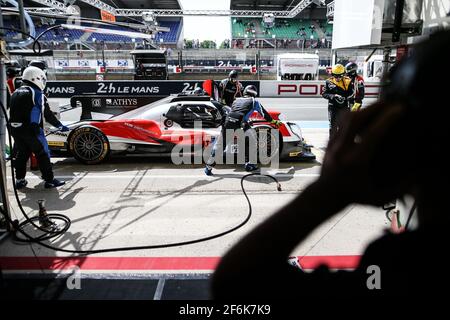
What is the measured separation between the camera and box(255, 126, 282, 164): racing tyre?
6.37 metres

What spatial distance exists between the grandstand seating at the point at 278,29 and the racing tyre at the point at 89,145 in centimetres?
4067

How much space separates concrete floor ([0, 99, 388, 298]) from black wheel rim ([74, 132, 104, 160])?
0.78 feet

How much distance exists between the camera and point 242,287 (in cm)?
73

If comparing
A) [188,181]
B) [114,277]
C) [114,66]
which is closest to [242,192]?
[188,181]

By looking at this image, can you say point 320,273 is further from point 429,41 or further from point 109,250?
point 109,250

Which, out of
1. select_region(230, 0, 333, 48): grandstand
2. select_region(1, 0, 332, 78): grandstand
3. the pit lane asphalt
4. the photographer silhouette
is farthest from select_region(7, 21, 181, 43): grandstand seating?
the photographer silhouette

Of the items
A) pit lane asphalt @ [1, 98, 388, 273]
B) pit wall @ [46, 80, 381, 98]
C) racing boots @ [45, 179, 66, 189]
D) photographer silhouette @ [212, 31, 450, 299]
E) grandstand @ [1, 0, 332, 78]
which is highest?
grandstand @ [1, 0, 332, 78]

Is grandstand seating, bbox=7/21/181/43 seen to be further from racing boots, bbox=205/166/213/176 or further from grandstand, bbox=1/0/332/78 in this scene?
racing boots, bbox=205/166/213/176

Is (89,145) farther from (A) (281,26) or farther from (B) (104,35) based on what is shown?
(A) (281,26)

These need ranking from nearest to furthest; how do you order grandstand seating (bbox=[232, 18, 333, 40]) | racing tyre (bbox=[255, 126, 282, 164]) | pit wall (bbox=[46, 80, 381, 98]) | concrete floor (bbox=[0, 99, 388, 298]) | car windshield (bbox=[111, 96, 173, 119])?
concrete floor (bbox=[0, 99, 388, 298]), racing tyre (bbox=[255, 126, 282, 164]), car windshield (bbox=[111, 96, 173, 119]), pit wall (bbox=[46, 80, 381, 98]), grandstand seating (bbox=[232, 18, 333, 40])

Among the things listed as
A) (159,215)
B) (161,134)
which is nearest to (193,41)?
(161,134)

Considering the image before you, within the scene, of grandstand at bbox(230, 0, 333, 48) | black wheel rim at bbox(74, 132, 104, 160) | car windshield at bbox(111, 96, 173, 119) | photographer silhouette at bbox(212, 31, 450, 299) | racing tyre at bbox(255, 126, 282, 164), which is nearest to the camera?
photographer silhouette at bbox(212, 31, 450, 299)

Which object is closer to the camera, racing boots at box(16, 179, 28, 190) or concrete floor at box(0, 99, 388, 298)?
concrete floor at box(0, 99, 388, 298)
